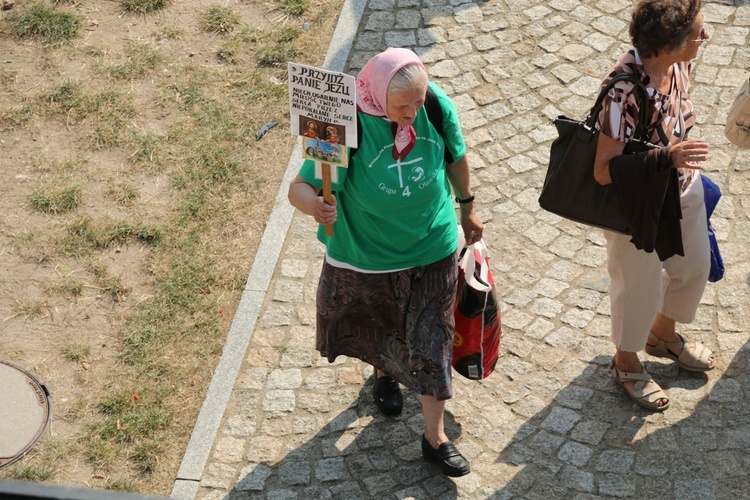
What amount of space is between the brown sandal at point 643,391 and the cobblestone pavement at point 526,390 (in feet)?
0.20

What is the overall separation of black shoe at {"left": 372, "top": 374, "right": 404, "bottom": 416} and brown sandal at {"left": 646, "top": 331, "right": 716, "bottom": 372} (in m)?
1.50

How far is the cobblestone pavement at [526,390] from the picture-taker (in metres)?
5.04

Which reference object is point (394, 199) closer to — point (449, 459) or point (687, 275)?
point (449, 459)

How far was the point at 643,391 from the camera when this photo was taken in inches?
208

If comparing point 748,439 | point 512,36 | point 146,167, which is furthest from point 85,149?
point 748,439

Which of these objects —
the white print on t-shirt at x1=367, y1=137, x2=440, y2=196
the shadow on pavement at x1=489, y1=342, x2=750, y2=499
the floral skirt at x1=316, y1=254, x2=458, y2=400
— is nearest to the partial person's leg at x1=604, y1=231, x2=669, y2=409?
the shadow on pavement at x1=489, y1=342, x2=750, y2=499

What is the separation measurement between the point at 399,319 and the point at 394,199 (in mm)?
773

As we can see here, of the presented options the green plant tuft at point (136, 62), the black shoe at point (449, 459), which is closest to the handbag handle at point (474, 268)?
the black shoe at point (449, 459)

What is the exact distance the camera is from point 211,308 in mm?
6090

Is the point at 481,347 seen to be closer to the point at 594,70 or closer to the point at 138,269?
the point at 138,269

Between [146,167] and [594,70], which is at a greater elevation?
[594,70]

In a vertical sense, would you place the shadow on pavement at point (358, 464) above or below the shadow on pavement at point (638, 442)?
below

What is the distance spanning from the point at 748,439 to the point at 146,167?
4.55 m

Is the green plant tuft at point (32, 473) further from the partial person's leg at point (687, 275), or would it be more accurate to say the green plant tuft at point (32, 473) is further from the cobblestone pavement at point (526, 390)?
the partial person's leg at point (687, 275)
